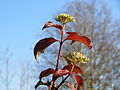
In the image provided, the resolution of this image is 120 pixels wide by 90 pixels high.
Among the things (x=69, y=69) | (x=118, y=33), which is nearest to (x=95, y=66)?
(x=118, y=33)

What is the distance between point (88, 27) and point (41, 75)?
42.8ft

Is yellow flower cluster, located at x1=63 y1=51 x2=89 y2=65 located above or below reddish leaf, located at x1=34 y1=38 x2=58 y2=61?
below

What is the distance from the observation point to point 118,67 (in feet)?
43.5

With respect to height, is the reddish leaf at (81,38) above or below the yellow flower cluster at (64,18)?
below

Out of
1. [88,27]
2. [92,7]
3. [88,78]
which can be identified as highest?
[92,7]

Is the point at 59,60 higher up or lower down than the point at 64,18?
lower down

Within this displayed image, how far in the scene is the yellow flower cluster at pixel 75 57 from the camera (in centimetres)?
81

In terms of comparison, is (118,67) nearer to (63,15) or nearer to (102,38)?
(102,38)

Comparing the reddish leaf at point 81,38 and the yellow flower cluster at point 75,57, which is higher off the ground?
the reddish leaf at point 81,38

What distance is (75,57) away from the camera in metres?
0.82

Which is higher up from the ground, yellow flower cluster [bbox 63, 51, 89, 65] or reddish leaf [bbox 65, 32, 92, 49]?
reddish leaf [bbox 65, 32, 92, 49]

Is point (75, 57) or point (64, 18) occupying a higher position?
point (64, 18)

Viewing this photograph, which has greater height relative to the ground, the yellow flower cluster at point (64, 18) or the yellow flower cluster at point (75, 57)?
the yellow flower cluster at point (64, 18)

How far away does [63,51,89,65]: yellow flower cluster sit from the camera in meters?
0.81
